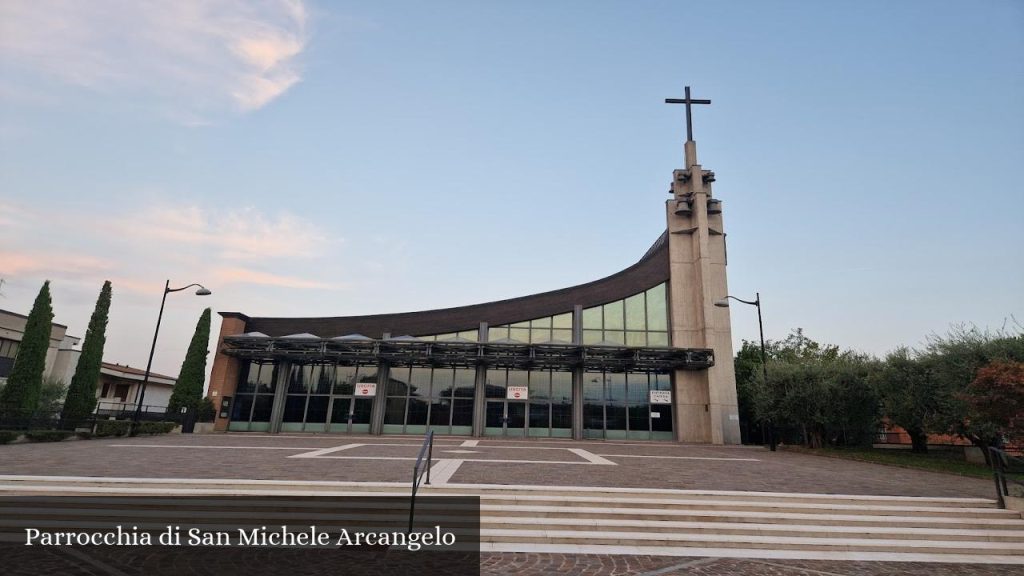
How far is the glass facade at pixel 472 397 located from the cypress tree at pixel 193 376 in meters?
2.12

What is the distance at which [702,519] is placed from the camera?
25.3ft

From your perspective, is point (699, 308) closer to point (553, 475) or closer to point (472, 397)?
point (472, 397)

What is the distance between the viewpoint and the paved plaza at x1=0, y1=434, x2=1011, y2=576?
19.8 ft

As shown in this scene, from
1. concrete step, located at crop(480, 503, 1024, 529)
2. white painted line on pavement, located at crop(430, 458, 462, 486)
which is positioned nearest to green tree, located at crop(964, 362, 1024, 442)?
concrete step, located at crop(480, 503, 1024, 529)

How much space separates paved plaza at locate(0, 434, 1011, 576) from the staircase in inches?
18.0

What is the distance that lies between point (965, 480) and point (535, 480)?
1175 centimetres

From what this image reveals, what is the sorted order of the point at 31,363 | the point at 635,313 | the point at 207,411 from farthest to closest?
the point at 635,313
the point at 207,411
the point at 31,363

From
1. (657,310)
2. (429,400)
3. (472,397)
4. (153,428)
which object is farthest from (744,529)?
(153,428)

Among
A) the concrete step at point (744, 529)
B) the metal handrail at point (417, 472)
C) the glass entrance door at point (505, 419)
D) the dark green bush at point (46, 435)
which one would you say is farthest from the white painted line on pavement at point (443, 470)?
the dark green bush at point (46, 435)

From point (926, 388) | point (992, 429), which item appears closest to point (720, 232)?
point (926, 388)

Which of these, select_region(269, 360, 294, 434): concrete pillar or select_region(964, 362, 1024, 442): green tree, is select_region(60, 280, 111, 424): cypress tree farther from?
select_region(964, 362, 1024, 442): green tree

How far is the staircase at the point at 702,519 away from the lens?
6.87 metres

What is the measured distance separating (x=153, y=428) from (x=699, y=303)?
29.5m

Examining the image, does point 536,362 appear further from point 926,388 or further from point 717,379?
point 926,388
